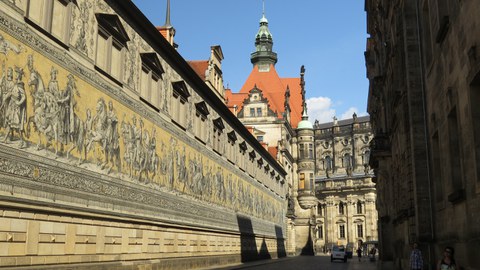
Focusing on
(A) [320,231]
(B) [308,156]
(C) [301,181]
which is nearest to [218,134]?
(C) [301,181]

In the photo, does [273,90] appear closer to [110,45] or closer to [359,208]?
[359,208]

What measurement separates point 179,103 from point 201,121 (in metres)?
3.45

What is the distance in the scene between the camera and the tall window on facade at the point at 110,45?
1494cm

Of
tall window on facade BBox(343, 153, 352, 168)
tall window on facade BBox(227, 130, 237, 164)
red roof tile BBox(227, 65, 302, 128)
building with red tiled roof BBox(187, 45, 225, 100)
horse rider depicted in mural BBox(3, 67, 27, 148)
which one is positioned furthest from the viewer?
tall window on facade BBox(343, 153, 352, 168)

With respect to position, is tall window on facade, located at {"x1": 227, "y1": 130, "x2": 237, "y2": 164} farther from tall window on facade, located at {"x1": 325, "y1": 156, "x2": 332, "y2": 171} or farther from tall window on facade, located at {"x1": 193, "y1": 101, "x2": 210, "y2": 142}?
tall window on facade, located at {"x1": 325, "y1": 156, "x2": 332, "y2": 171}

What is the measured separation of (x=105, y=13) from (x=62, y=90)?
362cm

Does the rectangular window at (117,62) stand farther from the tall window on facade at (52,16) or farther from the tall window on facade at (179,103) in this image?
the tall window on facade at (179,103)

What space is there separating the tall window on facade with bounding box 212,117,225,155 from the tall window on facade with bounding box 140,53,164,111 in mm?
8383

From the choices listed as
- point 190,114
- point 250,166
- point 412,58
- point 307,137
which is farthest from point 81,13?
point 307,137

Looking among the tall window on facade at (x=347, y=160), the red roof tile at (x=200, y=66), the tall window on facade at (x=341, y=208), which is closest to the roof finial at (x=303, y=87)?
the tall window on facade at (x=341, y=208)

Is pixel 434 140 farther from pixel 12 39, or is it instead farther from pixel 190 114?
pixel 190 114

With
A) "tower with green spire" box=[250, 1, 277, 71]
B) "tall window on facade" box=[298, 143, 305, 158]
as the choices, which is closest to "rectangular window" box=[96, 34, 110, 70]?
"tall window on facade" box=[298, 143, 305, 158]

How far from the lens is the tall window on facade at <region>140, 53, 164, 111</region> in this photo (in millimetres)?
18420

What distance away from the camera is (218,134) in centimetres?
2911
